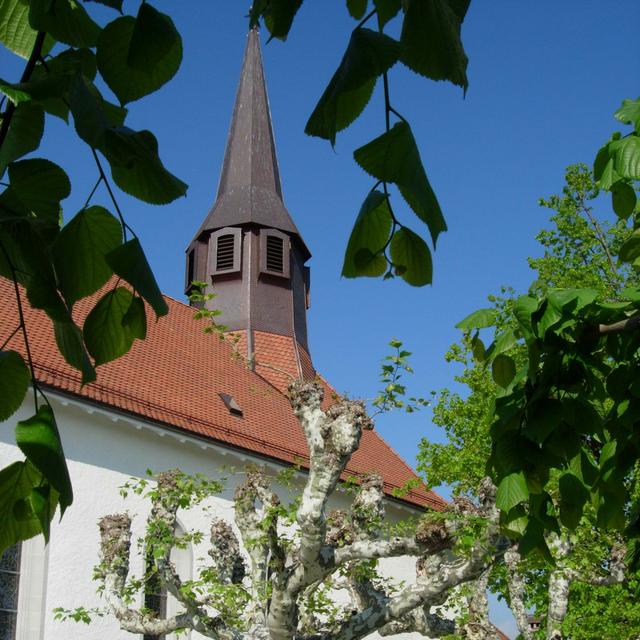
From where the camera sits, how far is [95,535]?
14281 mm

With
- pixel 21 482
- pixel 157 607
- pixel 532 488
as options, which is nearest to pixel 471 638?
pixel 157 607

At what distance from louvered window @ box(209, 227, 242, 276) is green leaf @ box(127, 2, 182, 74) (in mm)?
24647

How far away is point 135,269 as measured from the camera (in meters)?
1.20

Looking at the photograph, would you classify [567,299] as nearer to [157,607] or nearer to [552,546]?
[552,546]

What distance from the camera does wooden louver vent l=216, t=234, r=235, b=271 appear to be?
2605cm

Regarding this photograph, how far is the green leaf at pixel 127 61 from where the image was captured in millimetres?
1221

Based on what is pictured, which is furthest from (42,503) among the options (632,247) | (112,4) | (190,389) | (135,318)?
(190,389)

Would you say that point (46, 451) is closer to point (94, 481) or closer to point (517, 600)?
point (94, 481)

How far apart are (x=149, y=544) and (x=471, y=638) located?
4.59m

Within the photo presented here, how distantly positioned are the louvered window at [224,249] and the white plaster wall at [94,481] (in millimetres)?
9483

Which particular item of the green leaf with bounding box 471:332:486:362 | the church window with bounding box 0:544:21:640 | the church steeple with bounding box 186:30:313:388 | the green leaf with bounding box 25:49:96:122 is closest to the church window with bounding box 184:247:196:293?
the church steeple with bounding box 186:30:313:388

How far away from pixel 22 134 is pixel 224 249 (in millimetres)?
25205

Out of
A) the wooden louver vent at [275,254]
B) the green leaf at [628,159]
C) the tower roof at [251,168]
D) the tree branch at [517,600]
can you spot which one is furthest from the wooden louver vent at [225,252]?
the green leaf at [628,159]

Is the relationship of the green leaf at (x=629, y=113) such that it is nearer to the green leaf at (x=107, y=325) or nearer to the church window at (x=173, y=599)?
the green leaf at (x=107, y=325)
